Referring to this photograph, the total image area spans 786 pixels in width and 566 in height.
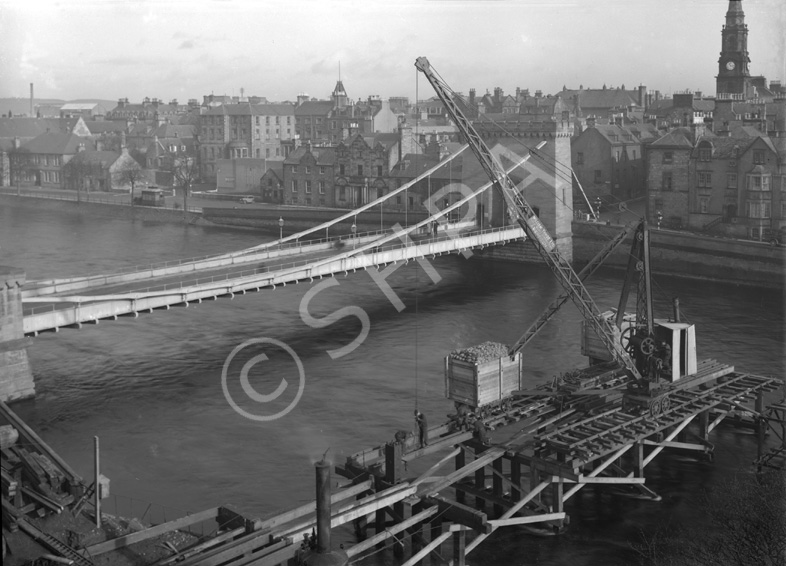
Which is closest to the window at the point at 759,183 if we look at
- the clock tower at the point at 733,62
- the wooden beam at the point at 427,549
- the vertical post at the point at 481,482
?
the clock tower at the point at 733,62

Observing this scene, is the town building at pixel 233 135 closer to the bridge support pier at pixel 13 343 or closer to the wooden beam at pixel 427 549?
the bridge support pier at pixel 13 343

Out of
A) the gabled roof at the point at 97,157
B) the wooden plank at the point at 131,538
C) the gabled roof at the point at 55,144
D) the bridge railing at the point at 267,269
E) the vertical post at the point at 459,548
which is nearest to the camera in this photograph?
the wooden plank at the point at 131,538

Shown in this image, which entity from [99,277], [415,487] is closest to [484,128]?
[99,277]

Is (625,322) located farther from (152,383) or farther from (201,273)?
(201,273)

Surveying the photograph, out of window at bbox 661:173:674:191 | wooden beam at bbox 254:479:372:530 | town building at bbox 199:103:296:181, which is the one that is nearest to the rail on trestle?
wooden beam at bbox 254:479:372:530

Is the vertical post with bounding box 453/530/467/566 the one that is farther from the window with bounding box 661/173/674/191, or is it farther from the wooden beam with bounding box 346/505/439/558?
the window with bounding box 661/173/674/191

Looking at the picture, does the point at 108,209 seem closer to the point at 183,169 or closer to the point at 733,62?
the point at 183,169

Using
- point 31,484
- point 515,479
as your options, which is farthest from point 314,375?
point 31,484
